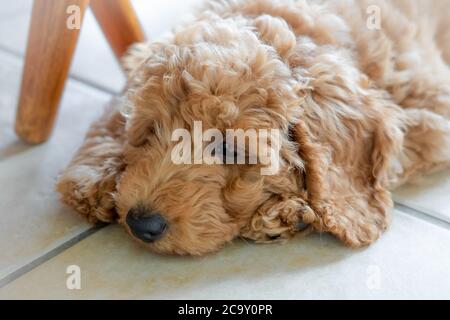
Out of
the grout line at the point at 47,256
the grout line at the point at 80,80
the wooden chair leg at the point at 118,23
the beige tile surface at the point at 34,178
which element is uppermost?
the wooden chair leg at the point at 118,23

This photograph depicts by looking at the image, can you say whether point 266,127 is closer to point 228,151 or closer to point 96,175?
point 228,151

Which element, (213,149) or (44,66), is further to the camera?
(44,66)

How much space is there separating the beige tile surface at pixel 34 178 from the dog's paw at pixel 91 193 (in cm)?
5

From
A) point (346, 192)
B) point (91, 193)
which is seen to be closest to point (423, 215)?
point (346, 192)

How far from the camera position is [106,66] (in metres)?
2.93

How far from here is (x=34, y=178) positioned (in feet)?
6.82

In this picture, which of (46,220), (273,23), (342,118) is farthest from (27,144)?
(342,118)

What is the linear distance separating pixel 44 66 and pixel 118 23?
0.45 metres

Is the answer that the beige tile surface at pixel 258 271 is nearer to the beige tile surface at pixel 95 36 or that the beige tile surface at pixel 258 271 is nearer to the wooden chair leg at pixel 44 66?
the wooden chair leg at pixel 44 66

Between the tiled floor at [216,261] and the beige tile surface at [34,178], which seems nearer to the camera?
the tiled floor at [216,261]

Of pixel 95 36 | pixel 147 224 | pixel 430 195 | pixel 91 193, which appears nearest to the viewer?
pixel 147 224

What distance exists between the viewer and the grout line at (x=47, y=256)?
1.61m

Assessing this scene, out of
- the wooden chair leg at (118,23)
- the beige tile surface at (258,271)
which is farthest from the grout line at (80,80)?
the beige tile surface at (258,271)

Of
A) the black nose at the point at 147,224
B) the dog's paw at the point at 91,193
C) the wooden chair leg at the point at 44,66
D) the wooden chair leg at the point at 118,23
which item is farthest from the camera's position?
the wooden chair leg at the point at 118,23
